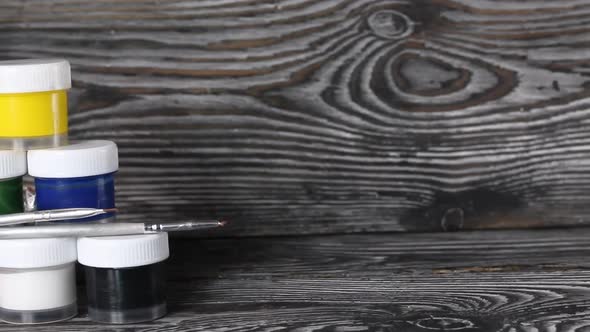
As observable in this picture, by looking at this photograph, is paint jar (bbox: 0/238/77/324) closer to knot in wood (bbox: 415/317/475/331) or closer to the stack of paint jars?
the stack of paint jars

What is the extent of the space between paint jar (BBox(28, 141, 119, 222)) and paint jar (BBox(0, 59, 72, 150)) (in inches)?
0.6

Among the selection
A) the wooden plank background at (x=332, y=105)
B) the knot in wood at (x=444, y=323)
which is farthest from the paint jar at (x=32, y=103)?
the knot in wood at (x=444, y=323)

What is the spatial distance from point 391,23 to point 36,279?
49 cm

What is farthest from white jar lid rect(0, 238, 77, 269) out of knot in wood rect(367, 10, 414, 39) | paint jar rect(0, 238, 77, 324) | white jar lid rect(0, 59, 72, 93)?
knot in wood rect(367, 10, 414, 39)

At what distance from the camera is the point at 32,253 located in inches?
33.5

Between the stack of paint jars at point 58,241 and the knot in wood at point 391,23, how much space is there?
362mm

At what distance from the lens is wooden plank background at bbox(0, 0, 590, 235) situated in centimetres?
111

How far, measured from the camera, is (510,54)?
112 centimetres

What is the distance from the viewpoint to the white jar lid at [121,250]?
2.76 ft

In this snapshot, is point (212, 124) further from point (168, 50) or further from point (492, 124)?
point (492, 124)

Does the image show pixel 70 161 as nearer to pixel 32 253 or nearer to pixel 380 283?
pixel 32 253

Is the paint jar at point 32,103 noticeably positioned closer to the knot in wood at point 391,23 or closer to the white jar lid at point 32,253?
the white jar lid at point 32,253

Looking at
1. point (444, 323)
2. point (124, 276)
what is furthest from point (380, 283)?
point (124, 276)

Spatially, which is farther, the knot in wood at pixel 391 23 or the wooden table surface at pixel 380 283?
the knot in wood at pixel 391 23
